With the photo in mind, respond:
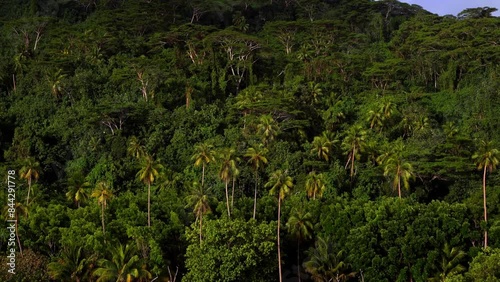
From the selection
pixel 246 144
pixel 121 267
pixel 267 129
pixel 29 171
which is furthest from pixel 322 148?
pixel 29 171

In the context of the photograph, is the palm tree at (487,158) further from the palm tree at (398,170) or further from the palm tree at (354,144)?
the palm tree at (354,144)

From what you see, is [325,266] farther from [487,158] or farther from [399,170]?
[487,158]

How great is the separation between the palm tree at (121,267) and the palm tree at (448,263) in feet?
75.2

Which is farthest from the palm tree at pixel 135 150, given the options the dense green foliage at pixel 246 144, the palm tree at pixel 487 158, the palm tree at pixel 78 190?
the palm tree at pixel 487 158

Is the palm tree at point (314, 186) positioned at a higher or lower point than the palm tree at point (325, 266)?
higher

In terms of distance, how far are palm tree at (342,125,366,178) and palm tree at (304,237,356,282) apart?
1482 centimetres

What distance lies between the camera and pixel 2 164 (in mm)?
63219

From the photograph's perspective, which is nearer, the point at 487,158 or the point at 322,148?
the point at 487,158

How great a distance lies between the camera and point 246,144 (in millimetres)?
64312

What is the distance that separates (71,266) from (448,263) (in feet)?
95.6

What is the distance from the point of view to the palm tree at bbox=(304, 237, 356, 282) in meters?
46.7

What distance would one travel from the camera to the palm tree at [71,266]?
41.9 metres

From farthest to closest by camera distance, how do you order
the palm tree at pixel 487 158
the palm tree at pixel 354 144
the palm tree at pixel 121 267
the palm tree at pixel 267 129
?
the palm tree at pixel 267 129
the palm tree at pixel 354 144
the palm tree at pixel 487 158
the palm tree at pixel 121 267

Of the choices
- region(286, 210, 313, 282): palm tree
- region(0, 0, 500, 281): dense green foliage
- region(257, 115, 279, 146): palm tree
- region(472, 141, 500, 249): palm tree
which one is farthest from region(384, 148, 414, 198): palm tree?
region(257, 115, 279, 146): palm tree
